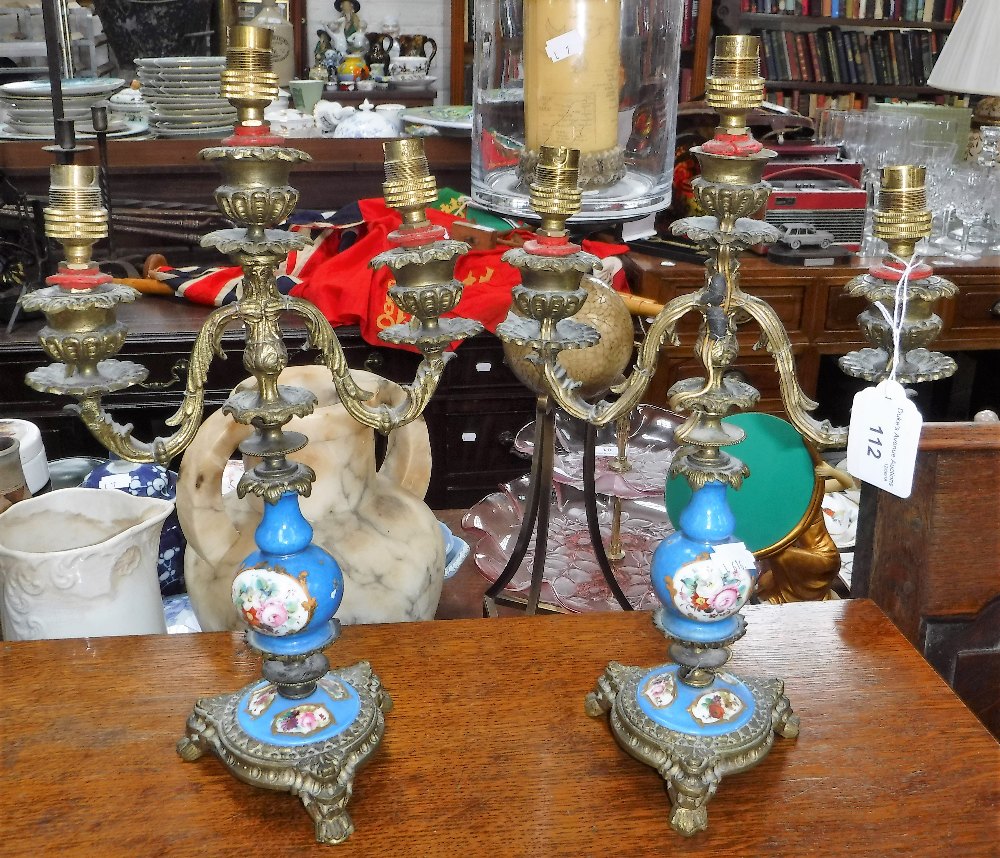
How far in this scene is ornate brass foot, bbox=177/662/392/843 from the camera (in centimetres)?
70

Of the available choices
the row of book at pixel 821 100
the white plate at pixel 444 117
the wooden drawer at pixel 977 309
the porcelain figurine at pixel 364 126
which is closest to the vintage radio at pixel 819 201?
the wooden drawer at pixel 977 309

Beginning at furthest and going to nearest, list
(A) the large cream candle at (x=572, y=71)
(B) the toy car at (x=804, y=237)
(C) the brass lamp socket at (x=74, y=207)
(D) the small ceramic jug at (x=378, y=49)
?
(D) the small ceramic jug at (x=378, y=49) → (B) the toy car at (x=804, y=237) → (A) the large cream candle at (x=572, y=71) → (C) the brass lamp socket at (x=74, y=207)

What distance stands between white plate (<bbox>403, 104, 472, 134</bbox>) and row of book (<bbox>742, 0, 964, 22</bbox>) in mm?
1833

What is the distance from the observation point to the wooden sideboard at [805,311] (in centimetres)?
209

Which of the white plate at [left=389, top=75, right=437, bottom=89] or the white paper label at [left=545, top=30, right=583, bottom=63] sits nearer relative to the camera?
the white paper label at [left=545, top=30, right=583, bottom=63]

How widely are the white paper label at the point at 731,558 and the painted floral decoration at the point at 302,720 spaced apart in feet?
1.01

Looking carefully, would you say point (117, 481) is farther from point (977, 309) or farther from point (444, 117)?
point (977, 309)

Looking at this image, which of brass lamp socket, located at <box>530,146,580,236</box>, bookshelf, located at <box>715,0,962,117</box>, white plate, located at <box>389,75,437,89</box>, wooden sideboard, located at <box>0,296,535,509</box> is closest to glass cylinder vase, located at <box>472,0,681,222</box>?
brass lamp socket, located at <box>530,146,580,236</box>

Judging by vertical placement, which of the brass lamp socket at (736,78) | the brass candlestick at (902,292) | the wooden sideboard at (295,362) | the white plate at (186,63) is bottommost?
the wooden sideboard at (295,362)

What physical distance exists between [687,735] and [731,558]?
0.14 meters

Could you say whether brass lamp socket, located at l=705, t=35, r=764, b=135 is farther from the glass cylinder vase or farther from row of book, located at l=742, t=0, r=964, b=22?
row of book, located at l=742, t=0, r=964, b=22

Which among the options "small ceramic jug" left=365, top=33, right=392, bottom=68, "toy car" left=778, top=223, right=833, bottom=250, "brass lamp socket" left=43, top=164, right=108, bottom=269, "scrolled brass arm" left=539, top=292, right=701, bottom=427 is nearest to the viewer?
"brass lamp socket" left=43, top=164, right=108, bottom=269

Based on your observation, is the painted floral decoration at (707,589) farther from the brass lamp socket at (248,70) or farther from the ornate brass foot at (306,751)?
the brass lamp socket at (248,70)

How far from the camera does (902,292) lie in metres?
0.64
